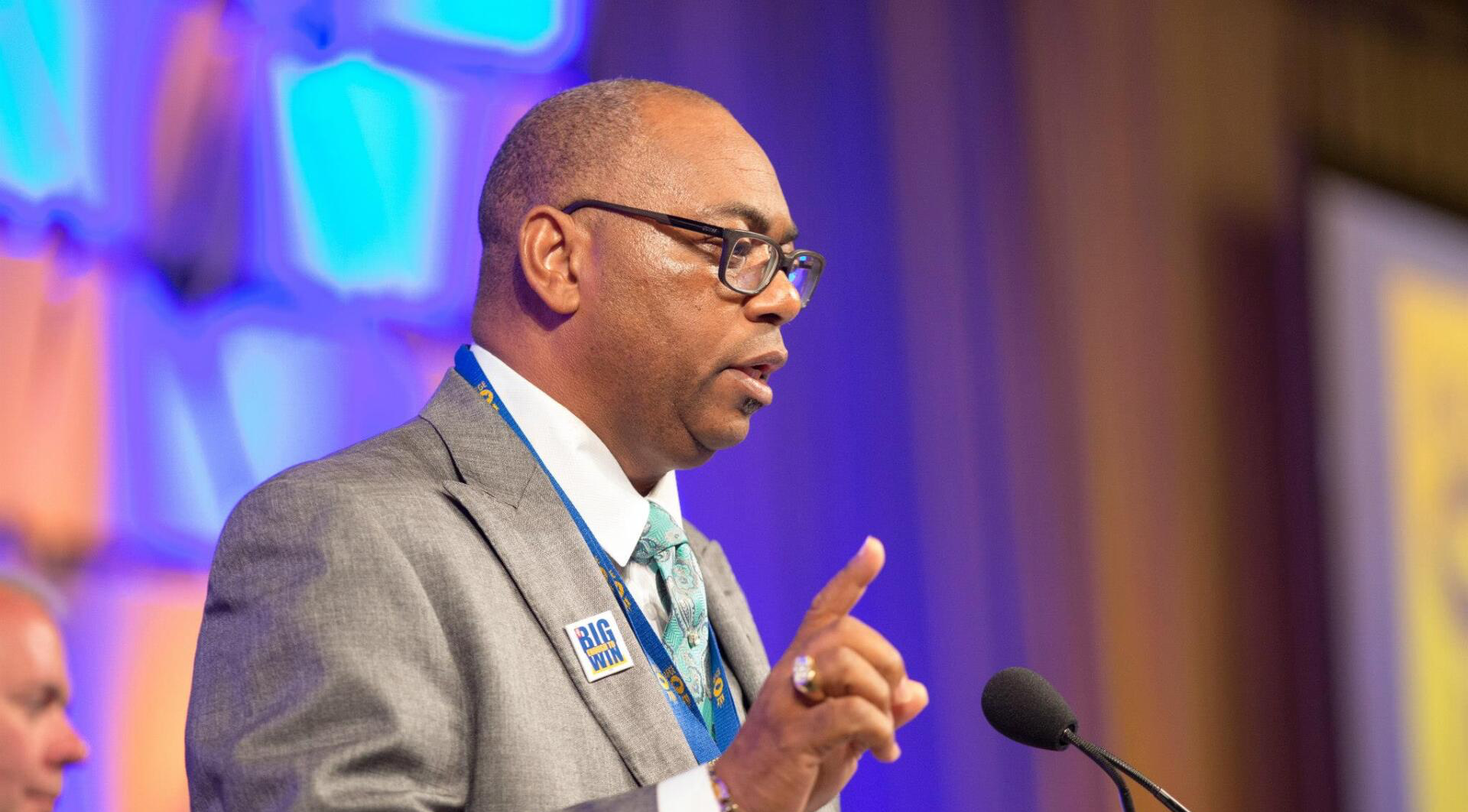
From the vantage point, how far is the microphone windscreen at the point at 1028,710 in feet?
5.96

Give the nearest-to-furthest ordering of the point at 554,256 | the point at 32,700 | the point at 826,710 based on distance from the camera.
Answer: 1. the point at 826,710
2. the point at 554,256
3. the point at 32,700

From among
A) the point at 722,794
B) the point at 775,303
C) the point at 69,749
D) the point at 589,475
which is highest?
the point at 775,303

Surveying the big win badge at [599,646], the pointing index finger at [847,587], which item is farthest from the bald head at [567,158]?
the pointing index finger at [847,587]

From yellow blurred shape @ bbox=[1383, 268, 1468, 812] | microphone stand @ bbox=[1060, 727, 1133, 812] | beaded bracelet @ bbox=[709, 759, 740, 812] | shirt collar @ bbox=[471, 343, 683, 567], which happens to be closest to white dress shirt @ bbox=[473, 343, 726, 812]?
shirt collar @ bbox=[471, 343, 683, 567]

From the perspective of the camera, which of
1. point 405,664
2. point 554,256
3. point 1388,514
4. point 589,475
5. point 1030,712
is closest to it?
point 405,664

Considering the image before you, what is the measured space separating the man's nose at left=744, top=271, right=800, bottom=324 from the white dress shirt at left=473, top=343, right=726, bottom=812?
27cm

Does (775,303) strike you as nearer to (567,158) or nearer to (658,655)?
(567,158)

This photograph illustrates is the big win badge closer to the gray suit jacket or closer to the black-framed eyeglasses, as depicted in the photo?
the gray suit jacket

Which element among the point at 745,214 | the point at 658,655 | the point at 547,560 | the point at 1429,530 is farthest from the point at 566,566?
the point at 1429,530

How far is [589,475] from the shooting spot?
193cm

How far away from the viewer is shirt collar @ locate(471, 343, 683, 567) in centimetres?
190

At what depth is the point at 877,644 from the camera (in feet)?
4.49

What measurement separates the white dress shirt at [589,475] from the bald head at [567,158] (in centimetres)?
20

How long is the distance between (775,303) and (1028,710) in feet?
2.03
